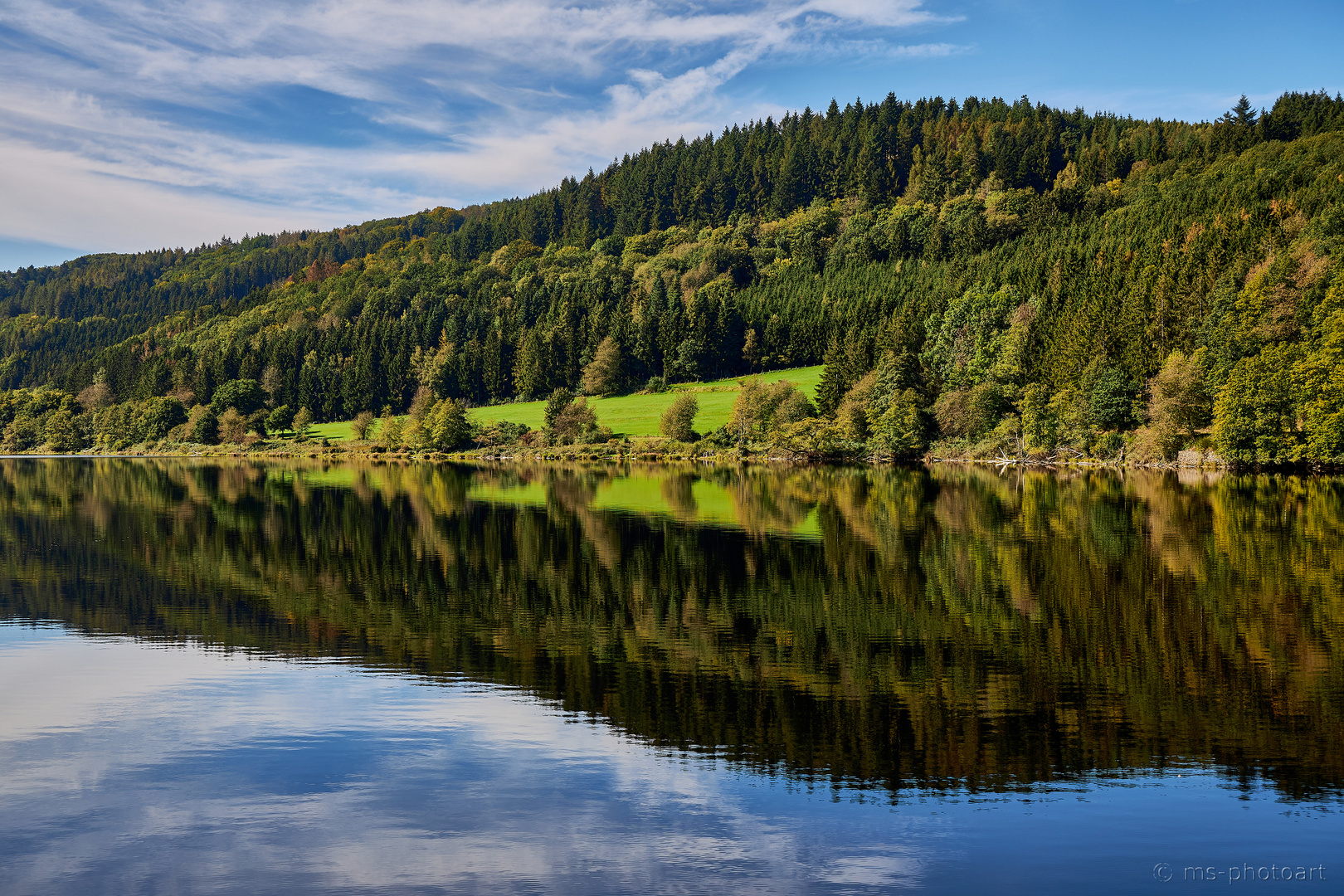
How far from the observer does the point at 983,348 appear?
100875mm

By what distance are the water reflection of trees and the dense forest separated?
32.1 meters

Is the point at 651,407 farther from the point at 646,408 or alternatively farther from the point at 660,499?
the point at 660,499

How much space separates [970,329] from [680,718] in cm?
10092

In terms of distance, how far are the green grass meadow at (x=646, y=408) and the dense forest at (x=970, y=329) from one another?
4990mm

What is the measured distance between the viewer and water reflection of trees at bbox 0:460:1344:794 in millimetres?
11617

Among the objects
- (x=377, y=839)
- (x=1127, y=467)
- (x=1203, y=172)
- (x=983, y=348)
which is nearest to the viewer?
(x=377, y=839)

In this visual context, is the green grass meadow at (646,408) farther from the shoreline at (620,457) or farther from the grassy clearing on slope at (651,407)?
the shoreline at (620,457)

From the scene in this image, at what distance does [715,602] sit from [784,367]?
126 m

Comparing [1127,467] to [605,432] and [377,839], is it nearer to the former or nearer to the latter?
[605,432]

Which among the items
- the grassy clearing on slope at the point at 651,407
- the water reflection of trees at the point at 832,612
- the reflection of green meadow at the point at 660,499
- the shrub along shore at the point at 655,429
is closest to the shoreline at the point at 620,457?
the shrub along shore at the point at 655,429

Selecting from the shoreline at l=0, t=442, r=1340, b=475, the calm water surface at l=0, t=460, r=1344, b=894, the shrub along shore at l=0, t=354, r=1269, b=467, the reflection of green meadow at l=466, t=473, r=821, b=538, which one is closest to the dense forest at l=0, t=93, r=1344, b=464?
the shrub along shore at l=0, t=354, r=1269, b=467

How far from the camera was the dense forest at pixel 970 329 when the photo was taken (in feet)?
232

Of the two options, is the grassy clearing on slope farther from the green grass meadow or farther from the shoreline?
the shoreline

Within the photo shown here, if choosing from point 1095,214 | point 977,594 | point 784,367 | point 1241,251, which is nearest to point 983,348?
point 1241,251
